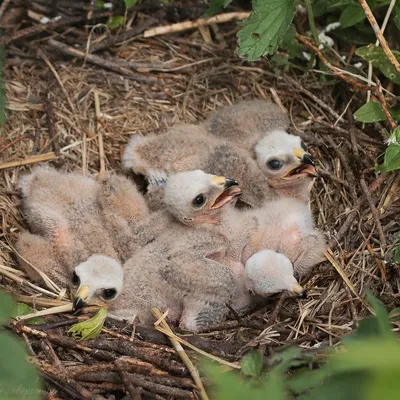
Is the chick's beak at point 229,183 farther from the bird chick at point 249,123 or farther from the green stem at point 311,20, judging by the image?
the green stem at point 311,20

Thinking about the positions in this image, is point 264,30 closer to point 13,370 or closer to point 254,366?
point 254,366

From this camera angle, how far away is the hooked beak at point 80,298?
3.06m

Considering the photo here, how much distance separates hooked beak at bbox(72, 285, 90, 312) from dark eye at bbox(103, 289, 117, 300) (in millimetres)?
125

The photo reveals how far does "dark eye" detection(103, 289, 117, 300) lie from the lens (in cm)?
320

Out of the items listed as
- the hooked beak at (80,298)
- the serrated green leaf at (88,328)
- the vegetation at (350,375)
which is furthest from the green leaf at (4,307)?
the hooked beak at (80,298)

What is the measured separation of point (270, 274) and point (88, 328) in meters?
0.89

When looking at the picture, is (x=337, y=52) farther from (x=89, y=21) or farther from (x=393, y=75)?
(x=89, y=21)

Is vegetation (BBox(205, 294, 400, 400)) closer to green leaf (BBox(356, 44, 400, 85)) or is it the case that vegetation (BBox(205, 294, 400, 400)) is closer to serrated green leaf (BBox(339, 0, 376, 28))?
green leaf (BBox(356, 44, 400, 85))

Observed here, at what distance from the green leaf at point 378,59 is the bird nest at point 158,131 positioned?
0.28m

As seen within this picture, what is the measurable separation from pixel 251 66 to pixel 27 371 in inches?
129

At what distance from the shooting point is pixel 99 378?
269cm

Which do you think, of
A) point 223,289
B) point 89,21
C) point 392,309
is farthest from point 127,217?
point 89,21

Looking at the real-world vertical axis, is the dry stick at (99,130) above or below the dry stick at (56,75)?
below

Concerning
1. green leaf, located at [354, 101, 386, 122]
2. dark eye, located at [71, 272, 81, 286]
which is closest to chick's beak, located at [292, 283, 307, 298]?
dark eye, located at [71, 272, 81, 286]
